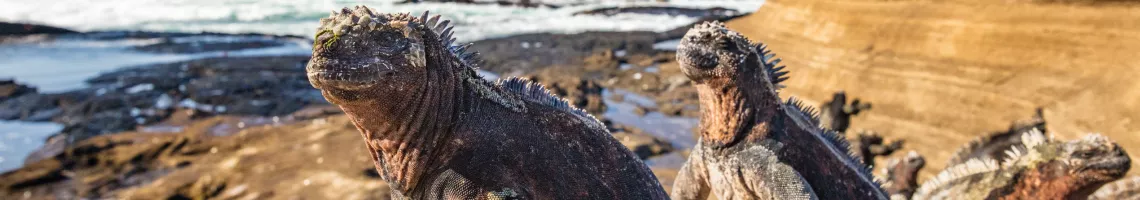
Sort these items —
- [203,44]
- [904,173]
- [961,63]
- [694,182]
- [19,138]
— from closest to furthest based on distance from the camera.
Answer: [694,182]
[904,173]
[961,63]
[19,138]
[203,44]

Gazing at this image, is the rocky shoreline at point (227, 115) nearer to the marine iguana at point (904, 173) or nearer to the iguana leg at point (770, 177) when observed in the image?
the iguana leg at point (770, 177)

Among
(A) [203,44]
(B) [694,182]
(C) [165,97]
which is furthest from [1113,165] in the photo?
(A) [203,44]

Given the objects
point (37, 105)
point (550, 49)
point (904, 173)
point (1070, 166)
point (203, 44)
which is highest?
point (1070, 166)

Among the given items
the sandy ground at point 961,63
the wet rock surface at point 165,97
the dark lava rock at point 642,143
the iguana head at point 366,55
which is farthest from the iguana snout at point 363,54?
the wet rock surface at point 165,97

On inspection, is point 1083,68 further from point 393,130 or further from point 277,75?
point 277,75

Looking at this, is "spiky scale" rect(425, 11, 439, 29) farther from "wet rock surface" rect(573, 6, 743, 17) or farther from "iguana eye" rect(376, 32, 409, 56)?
"wet rock surface" rect(573, 6, 743, 17)

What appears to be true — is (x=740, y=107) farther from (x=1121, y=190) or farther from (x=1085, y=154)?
(x=1121, y=190)

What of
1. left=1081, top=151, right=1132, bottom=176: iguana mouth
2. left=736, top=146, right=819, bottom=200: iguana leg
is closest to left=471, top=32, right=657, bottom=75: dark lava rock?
left=1081, top=151, right=1132, bottom=176: iguana mouth

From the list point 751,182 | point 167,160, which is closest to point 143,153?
point 167,160
